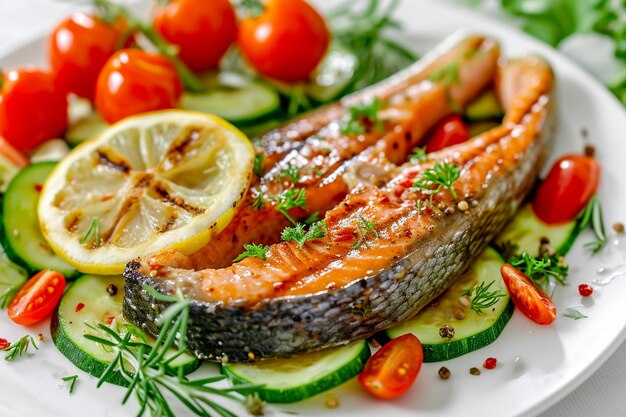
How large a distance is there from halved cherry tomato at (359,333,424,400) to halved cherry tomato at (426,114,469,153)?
75.8 inches

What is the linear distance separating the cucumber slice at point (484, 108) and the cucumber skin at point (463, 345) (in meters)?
2.20

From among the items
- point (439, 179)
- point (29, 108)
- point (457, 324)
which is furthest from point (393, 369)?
point (29, 108)

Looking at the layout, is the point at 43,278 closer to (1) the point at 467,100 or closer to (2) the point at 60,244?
(2) the point at 60,244

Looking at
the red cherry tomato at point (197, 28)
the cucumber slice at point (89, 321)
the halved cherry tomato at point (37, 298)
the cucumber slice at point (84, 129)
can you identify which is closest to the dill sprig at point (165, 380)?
the cucumber slice at point (89, 321)

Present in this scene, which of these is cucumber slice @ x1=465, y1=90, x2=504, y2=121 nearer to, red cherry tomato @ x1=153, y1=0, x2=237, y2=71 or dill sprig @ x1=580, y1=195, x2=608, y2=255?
dill sprig @ x1=580, y1=195, x2=608, y2=255

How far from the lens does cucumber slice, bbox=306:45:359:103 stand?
20.0 feet

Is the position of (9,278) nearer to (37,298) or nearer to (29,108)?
(37,298)

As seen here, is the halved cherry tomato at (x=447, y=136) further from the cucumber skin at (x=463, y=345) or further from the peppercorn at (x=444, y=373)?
the peppercorn at (x=444, y=373)

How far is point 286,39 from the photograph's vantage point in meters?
5.96

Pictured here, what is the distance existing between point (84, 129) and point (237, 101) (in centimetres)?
120

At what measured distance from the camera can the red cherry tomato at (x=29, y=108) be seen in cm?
541

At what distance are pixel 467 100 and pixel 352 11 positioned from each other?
1.71 meters

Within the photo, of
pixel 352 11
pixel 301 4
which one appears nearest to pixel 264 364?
pixel 301 4

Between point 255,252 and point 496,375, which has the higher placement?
point 255,252
